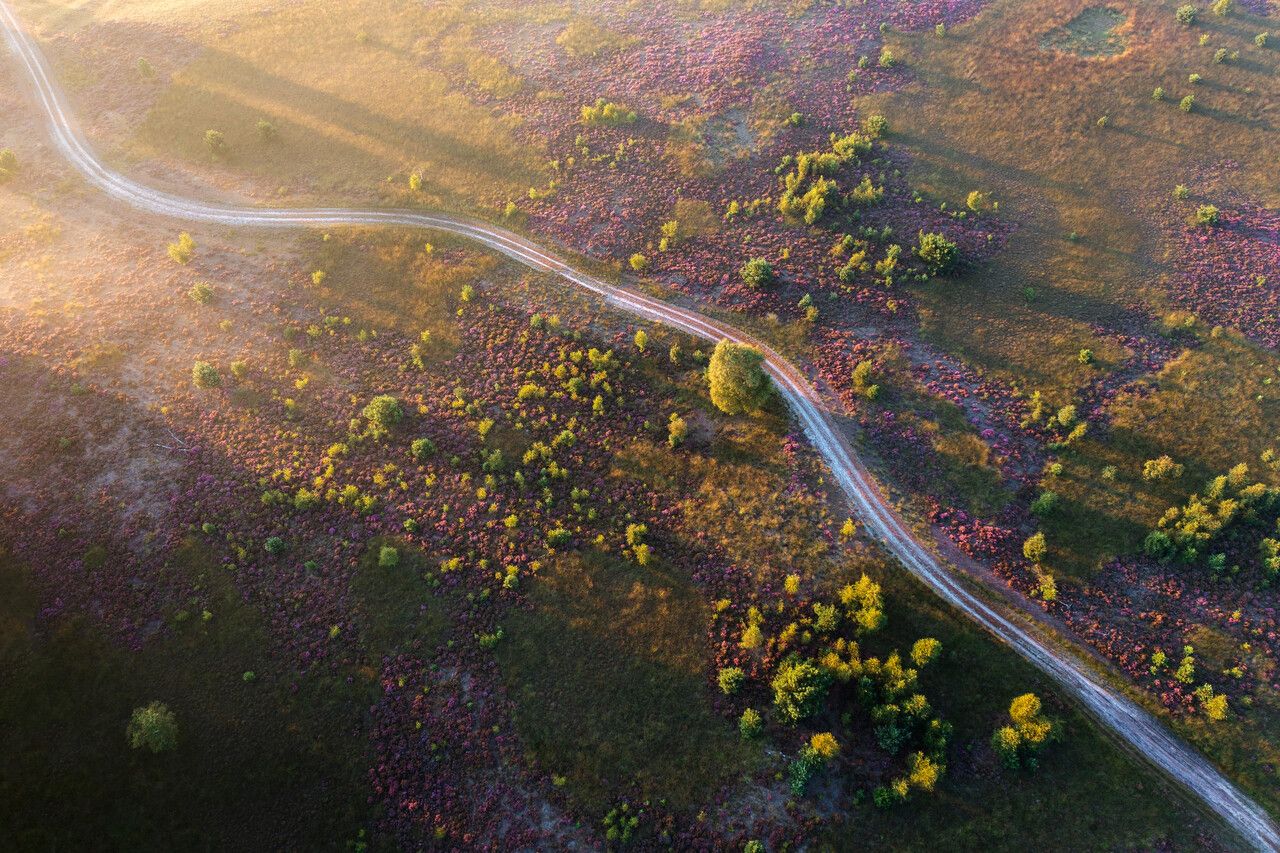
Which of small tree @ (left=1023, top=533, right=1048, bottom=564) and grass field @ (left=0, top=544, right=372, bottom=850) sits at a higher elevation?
small tree @ (left=1023, top=533, right=1048, bottom=564)

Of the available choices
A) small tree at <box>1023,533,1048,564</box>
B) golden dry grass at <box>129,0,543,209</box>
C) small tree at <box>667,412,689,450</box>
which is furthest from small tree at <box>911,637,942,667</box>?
golden dry grass at <box>129,0,543,209</box>

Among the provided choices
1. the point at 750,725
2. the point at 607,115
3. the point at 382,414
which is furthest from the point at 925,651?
the point at 607,115

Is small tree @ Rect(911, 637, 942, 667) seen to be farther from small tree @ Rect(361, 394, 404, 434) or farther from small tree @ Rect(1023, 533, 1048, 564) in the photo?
small tree @ Rect(361, 394, 404, 434)

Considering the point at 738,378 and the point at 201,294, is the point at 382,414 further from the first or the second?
the point at 738,378

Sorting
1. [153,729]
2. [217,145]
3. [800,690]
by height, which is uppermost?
[217,145]

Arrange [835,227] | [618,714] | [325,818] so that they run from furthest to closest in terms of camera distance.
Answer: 1. [835,227]
2. [618,714]
3. [325,818]

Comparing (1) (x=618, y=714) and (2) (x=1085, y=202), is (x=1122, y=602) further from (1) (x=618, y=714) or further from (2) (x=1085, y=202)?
(2) (x=1085, y=202)

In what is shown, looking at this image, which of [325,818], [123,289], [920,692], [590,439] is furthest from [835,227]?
[123,289]
